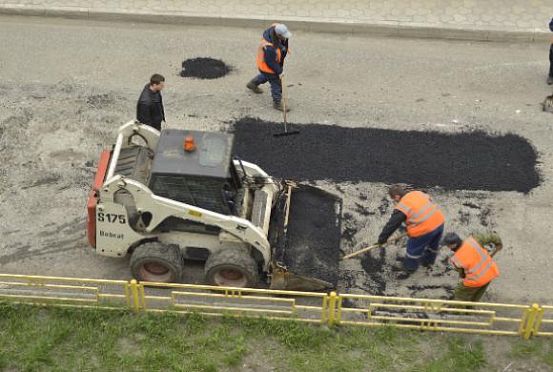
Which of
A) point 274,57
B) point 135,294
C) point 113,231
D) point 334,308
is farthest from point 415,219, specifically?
point 274,57

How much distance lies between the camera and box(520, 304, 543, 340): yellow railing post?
7.48m

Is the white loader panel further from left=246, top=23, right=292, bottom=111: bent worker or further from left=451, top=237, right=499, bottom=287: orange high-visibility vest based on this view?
left=246, top=23, right=292, bottom=111: bent worker

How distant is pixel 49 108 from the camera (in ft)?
37.7

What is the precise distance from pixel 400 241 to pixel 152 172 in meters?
3.62

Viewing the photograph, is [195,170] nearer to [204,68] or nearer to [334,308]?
[334,308]

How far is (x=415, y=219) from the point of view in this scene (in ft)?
26.7

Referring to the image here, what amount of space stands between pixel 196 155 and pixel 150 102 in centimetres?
180

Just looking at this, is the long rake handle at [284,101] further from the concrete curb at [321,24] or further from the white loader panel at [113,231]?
the white loader panel at [113,231]

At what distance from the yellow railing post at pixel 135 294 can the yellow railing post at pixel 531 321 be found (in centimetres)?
444

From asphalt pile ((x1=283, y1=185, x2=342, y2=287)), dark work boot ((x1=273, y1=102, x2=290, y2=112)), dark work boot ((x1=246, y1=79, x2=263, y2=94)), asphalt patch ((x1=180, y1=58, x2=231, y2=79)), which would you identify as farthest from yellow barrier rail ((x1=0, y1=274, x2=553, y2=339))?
asphalt patch ((x1=180, y1=58, x2=231, y2=79))

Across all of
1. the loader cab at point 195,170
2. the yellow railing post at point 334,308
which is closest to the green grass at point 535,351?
the yellow railing post at point 334,308

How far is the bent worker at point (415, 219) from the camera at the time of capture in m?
8.09

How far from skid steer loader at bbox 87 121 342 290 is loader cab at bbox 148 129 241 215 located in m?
0.01

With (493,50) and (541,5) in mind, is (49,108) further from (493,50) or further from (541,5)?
(541,5)
